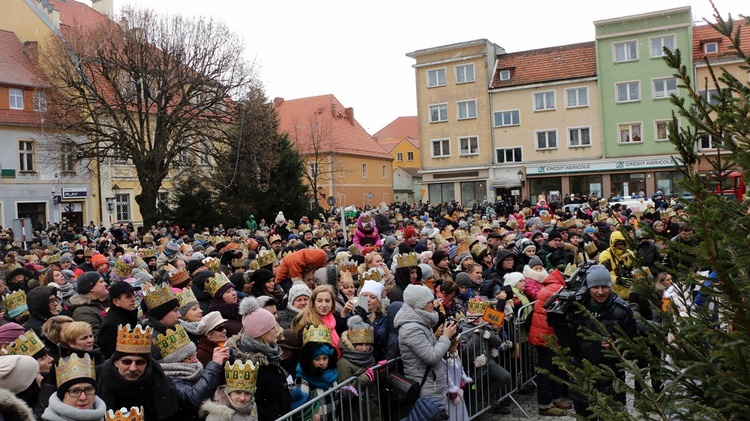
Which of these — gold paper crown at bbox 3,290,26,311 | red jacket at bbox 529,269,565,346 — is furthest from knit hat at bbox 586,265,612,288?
gold paper crown at bbox 3,290,26,311

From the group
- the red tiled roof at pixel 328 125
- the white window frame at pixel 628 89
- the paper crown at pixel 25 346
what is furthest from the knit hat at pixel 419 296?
the red tiled roof at pixel 328 125

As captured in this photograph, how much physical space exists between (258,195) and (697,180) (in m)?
32.8

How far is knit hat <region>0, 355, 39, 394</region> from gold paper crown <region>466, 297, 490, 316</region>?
4.44 meters

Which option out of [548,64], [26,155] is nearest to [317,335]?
[26,155]

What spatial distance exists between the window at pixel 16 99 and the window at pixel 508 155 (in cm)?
3289

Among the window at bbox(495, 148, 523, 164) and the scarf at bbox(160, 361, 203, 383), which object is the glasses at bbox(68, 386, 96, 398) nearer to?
the scarf at bbox(160, 361, 203, 383)

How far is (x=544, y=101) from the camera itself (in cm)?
4769

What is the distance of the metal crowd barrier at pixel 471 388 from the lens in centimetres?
522

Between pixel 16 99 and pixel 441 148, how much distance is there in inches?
1183

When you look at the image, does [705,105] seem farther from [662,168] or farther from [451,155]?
[451,155]

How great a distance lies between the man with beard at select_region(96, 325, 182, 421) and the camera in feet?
Result: 14.0

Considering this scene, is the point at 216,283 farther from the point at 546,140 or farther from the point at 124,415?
the point at 546,140

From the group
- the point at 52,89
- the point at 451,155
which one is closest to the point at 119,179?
the point at 52,89

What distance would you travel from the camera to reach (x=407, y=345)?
578cm
